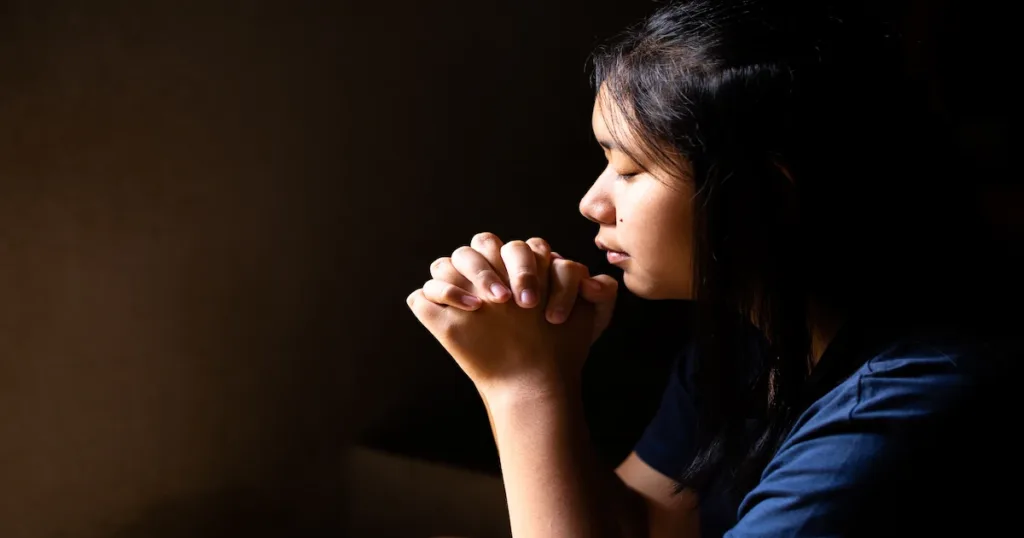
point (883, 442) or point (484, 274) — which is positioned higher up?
point (484, 274)

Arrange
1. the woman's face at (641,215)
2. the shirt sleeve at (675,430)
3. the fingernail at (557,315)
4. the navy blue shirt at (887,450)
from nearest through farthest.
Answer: the navy blue shirt at (887,450), the woman's face at (641,215), the fingernail at (557,315), the shirt sleeve at (675,430)

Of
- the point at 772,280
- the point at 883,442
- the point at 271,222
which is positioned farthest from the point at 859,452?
the point at 271,222

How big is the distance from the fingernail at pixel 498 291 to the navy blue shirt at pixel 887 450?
28cm

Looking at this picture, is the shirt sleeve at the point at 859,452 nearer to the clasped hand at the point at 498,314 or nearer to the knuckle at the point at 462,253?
the clasped hand at the point at 498,314

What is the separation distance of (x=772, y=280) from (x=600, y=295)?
206 millimetres

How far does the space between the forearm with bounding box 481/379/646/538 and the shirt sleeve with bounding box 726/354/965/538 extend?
0.48 ft

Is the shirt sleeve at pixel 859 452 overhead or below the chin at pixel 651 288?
below

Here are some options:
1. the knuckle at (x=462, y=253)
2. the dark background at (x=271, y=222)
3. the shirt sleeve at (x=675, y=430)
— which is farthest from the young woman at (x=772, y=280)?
the dark background at (x=271, y=222)

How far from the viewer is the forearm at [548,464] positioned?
2.40 ft

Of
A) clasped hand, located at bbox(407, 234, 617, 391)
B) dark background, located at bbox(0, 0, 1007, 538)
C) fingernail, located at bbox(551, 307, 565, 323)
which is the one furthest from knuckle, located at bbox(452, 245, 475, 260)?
dark background, located at bbox(0, 0, 1007, 538)

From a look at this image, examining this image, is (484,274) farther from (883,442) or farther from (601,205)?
(883,442)

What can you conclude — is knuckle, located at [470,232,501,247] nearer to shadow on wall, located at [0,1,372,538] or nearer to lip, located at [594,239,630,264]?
lip, located at [594,239,630,264]

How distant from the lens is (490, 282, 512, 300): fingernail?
765 millimetres

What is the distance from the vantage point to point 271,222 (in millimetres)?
961
